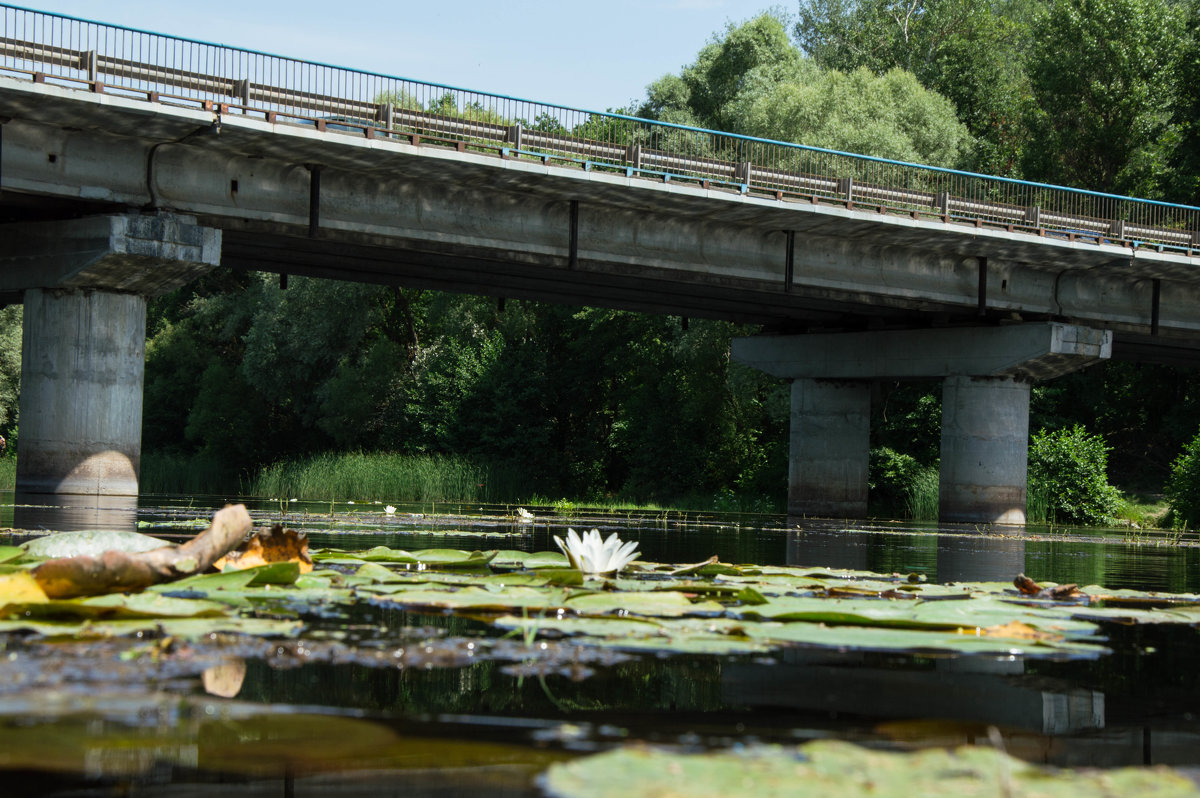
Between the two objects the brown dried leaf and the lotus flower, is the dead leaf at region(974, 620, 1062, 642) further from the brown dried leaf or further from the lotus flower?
the lotus flower

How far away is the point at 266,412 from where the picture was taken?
60156 mm

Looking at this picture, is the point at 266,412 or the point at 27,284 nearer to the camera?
the point at 27,284

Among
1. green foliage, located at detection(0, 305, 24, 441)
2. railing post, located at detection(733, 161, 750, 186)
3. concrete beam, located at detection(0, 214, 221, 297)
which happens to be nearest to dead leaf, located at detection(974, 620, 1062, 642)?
concrete beam, located at detection(0, 214, 221, 297)

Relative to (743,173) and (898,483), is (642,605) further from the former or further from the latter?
(898,483)

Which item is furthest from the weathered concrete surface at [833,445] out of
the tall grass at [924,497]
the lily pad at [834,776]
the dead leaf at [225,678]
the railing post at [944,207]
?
the lily pad at [834,776]

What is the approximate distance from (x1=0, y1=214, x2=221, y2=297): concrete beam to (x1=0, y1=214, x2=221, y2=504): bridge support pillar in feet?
0.05

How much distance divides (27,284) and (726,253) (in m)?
13.4

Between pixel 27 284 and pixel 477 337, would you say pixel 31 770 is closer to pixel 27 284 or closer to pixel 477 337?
pixel 27 284

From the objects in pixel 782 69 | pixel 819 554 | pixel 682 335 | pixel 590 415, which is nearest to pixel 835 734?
pixel 819 554

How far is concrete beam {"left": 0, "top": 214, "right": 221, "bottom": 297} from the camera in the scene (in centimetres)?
2095

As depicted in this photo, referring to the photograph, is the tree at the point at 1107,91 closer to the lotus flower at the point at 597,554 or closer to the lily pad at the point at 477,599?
the lotus flower at the point at 597,554

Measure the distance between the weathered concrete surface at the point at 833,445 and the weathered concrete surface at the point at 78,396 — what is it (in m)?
18.5

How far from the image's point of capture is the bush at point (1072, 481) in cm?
3631

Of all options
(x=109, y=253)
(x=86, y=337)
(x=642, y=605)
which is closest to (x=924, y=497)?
(x=86, y=337)
